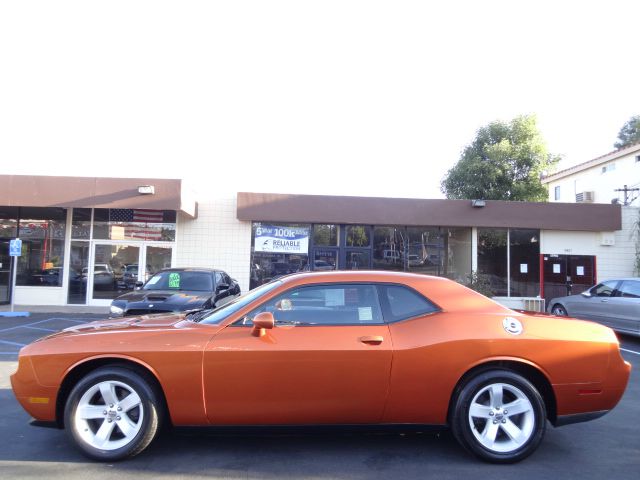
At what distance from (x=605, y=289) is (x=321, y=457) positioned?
9.89 metres

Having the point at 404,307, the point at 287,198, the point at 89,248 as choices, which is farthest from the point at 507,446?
the point at 89,248

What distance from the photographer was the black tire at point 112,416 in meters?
3.77

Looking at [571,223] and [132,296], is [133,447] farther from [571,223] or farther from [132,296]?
[571,223]

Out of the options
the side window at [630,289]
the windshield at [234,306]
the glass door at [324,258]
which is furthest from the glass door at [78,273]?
the side window at [630,289]

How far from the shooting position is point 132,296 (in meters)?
8.64

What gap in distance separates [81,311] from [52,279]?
2508 mm

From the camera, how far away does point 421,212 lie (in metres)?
15.6

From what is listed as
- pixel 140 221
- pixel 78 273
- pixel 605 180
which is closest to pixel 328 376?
pixel 140 221

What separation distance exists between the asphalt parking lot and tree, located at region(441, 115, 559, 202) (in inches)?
956

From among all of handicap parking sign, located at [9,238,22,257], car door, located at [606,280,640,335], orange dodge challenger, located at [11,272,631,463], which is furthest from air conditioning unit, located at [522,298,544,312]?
handicap parking sign, located at [9,238,22,257]

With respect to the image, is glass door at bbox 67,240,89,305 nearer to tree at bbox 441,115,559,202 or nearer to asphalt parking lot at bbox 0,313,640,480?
asphalt parking lot at bbox 0,313,640,480

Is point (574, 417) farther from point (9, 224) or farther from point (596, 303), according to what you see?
point (9, 224)

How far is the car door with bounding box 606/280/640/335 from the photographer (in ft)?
33.0

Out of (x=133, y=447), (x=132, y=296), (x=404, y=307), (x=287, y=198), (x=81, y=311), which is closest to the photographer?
(x=133, y=447)
